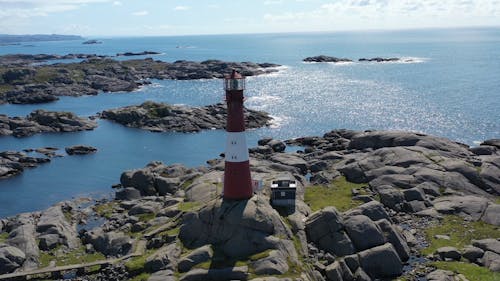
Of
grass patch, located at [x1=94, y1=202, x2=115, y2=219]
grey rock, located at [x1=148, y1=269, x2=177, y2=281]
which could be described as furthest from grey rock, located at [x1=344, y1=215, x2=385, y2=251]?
grass patch, located at [x1=94, y1=202, x2=115, y2=219]

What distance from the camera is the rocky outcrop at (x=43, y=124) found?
387 ft

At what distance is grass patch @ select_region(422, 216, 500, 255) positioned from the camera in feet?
161

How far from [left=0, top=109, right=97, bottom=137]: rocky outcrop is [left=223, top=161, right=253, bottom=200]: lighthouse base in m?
88.5

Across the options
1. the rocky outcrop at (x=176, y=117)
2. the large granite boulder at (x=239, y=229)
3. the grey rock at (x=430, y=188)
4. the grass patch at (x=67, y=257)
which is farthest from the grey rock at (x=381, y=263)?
the rocky outcrop at (x=176, y=117)

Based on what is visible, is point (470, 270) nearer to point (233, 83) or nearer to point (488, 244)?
point (488, 244)

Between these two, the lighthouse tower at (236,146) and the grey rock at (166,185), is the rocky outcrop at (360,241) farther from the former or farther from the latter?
the grey rock at (166,185)

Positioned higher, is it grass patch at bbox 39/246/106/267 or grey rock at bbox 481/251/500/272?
grey rock at bbox 481/251/500/272

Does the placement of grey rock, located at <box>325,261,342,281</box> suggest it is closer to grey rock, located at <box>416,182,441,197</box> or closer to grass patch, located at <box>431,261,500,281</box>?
grass patch, located at <box>431,261,500,281</box>

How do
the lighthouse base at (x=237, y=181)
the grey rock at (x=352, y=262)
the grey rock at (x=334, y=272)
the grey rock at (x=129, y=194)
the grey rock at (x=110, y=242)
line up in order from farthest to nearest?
1. the grey rock at (x=129, y=194)
2. the grey rock at (x=110, y=242)
3. the lighthouse base at (x=237, y=181)
4. the grey rock at (x=352, y=262)
5. the grey rock at (x=334, y=272)

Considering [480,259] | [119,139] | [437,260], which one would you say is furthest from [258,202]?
[119,139]

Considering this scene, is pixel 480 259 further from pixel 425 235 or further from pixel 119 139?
pixel 119 139

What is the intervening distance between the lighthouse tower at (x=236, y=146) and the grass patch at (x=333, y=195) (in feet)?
51.4

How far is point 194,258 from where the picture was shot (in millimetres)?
41156

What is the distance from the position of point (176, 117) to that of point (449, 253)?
9029 cm
